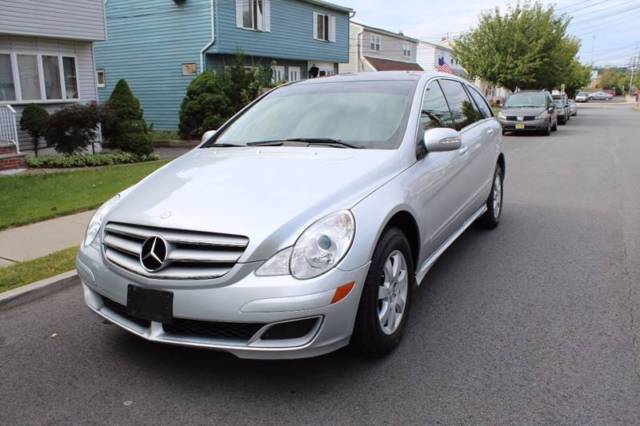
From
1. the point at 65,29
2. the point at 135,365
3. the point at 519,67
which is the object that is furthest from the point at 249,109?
the point at 519,67

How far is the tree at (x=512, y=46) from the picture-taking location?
1178 inches

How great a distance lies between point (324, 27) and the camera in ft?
90.6

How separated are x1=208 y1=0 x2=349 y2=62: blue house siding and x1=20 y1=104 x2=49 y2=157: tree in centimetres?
879

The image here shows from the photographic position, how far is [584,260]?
17.6 feet

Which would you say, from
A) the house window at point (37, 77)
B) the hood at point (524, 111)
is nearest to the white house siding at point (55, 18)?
the house window at point (37, 77)

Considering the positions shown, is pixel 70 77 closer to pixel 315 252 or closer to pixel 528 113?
pixel 315 252

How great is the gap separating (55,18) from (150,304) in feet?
45.7

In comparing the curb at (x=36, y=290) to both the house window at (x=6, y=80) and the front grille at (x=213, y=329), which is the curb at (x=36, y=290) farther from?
the house window at (x=6, y=80)

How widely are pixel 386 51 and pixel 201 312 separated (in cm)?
4168

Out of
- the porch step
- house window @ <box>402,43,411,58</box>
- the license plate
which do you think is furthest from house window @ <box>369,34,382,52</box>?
the license plate

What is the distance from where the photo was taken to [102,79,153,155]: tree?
44.3 ft

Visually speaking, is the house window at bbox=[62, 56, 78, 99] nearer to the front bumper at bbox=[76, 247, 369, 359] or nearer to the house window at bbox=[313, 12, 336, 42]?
the house window at bbox=[313, 12, 336, 42]

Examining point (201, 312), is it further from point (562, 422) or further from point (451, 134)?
point (451, 134)

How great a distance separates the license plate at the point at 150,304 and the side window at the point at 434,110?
235cm
